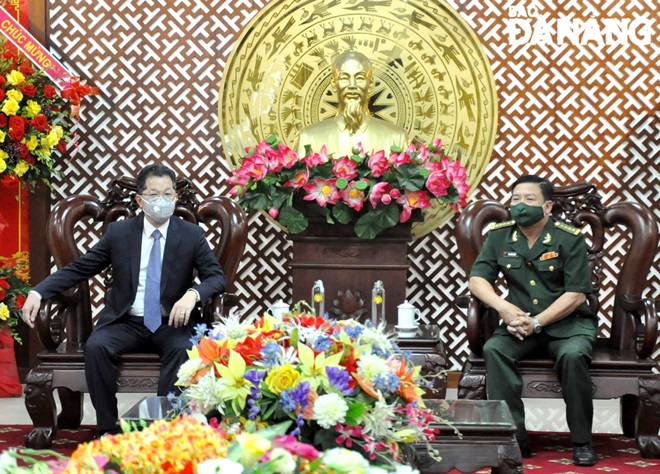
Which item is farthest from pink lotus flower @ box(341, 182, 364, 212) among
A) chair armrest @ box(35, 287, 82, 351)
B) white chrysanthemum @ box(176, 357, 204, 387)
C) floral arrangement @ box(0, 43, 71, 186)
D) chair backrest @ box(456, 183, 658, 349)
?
white chrysanthemum @ box(176, 357, 204, 387)

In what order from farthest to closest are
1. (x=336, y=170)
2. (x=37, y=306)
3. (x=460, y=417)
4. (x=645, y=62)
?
Answer: (x=645, y=62), (x=336, y=170), (x=37, y=306), (x=460, y=417)

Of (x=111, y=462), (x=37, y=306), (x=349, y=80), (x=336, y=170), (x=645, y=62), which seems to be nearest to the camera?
(x=111, y=462)

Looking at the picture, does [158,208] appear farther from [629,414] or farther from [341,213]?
[629,414]

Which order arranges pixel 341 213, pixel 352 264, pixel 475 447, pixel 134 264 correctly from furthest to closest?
pixel 352 264
pixel 341 213
pixel 134 264
pixel 475 447

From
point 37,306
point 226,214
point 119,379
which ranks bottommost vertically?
point 119,379

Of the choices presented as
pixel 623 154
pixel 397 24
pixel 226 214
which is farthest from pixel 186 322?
pixel 623 154

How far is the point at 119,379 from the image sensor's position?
4.09 m

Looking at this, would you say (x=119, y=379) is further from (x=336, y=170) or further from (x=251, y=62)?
(x=251, y=62)

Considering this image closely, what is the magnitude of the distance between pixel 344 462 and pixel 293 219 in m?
3.24

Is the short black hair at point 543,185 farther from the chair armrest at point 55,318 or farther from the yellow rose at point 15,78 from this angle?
the yellow rose at point 15,78

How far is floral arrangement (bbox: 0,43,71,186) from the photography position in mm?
5086

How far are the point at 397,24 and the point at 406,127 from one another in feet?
1.77

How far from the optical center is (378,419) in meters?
2.03

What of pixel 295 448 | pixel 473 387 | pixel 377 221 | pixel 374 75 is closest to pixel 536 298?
pixel 473 387
